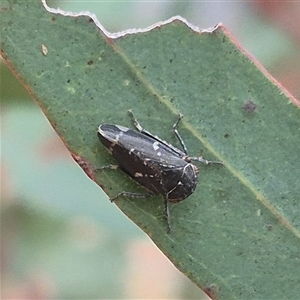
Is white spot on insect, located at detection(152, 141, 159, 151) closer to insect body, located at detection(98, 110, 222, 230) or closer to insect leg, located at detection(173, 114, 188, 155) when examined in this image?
insect body, located at detection(98, 110, 222, 230)

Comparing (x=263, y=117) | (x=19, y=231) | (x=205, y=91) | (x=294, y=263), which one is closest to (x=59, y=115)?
(x=205, y=91)

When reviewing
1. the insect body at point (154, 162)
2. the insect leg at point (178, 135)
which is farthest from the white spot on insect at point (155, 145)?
the insect leg at point (178, 135)

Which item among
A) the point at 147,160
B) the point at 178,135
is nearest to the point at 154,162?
the point at 147,160

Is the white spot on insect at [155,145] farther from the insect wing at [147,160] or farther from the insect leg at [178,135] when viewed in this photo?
the insect leg at [178,135]

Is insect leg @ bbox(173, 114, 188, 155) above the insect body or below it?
above

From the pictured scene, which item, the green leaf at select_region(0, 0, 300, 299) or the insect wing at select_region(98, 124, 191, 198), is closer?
the green leaf at select_region(0, 0, 300, 299)

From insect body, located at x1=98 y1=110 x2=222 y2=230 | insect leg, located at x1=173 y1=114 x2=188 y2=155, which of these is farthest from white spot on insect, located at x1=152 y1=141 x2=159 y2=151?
insect leg, located at x1=173 y1=114 x2=188 y2=155
